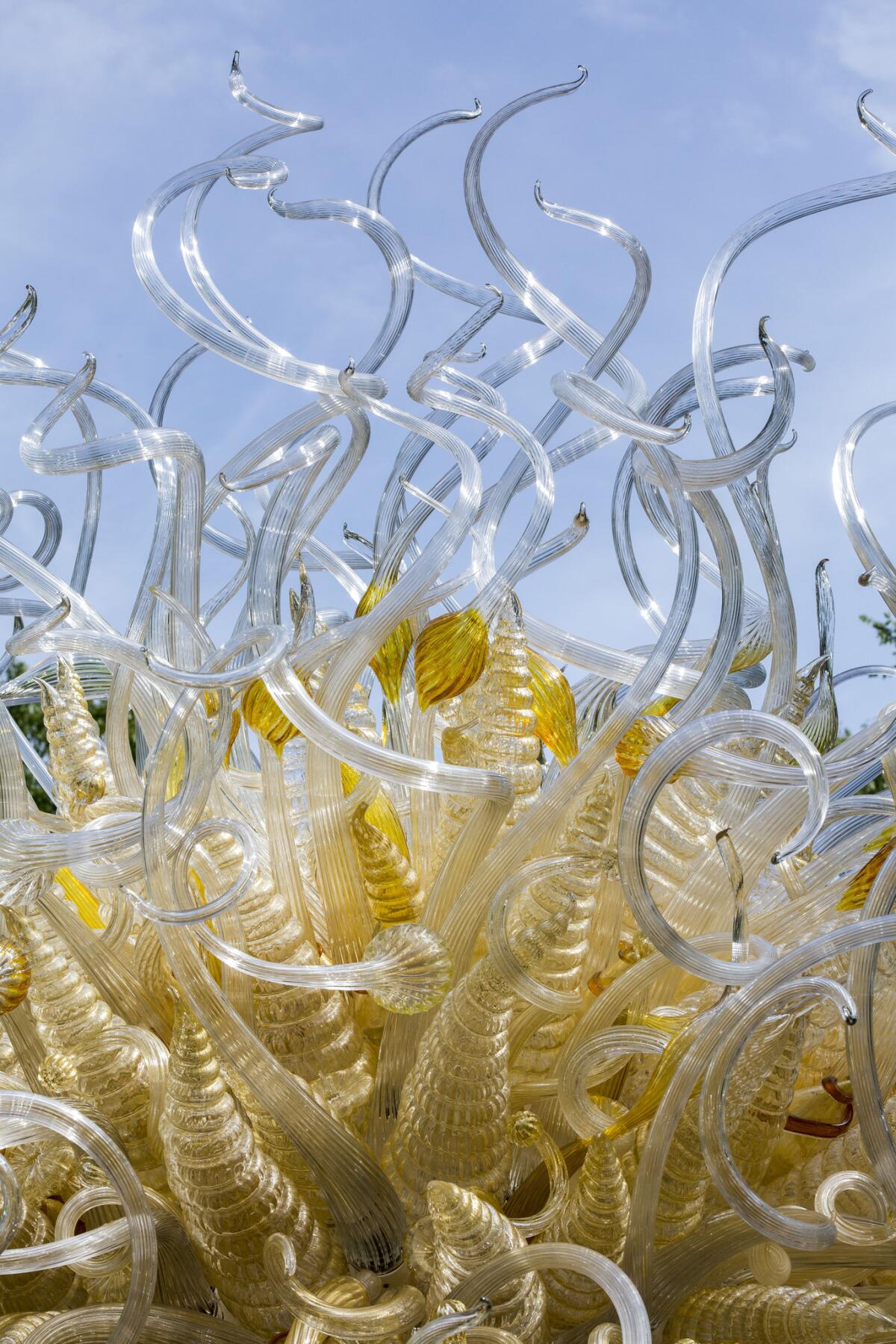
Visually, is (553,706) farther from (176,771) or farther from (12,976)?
(12,976)

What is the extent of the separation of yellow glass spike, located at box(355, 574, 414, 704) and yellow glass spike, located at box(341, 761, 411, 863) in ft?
0.27

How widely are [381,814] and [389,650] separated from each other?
0.42ft

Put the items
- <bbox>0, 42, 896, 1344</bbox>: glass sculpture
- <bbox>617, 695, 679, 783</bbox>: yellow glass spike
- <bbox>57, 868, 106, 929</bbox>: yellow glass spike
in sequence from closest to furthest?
1. <bbox>0, 42, 896, 1344</bbox>: glass sculpture
2. <bbox>617, 695, 679, 783</bbox>: yellow glass spike
3. <bbox>57, 868, 106, 929</bbox>: yellow glass spike

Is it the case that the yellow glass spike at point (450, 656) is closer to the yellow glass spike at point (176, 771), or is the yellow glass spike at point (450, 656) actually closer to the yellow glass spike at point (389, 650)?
the yellow glass spike at point (389, 650)

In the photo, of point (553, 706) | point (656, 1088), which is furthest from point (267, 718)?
point (656, 1088)

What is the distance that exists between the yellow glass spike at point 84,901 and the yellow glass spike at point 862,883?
22.0 inches

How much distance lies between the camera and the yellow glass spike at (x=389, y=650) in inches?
42.4

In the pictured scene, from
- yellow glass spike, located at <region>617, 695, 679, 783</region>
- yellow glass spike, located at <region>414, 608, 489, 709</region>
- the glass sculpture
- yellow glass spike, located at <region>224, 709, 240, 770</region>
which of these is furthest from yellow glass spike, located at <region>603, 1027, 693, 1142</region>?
yellow glass spike, located at <region>224, 709, 240, 770</region>

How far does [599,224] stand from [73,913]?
26.3 inches

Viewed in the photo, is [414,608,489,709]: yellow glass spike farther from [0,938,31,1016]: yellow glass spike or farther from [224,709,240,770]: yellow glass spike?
[0,938,31,1016]: yellow glass spike

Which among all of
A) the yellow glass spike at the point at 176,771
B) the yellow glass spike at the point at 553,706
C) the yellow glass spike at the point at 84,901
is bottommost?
the yellow glass spike at the point at 84,901

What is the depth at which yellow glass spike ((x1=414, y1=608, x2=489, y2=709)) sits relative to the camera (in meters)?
1.01

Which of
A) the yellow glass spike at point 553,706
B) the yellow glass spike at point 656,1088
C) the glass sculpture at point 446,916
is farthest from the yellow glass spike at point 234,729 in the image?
the yellow glass spike at point 656,1088

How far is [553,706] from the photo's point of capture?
1.07 metres
